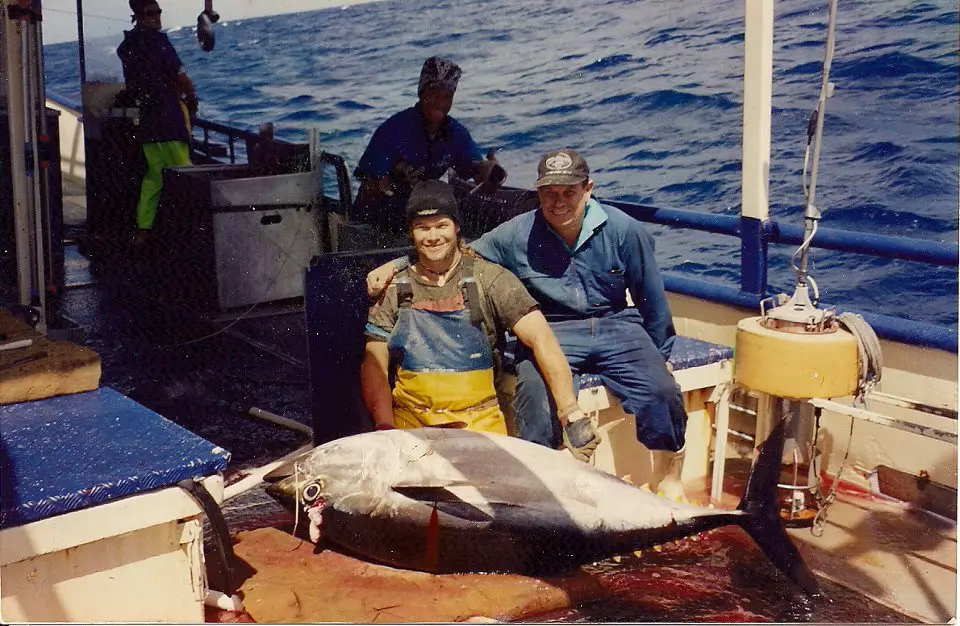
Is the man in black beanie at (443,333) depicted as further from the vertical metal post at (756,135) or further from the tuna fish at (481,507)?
the vertical metal post at (756,135)

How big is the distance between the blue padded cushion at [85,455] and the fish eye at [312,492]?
2.37 feet

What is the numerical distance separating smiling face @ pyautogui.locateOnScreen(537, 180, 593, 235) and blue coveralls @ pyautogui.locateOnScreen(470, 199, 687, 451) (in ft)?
0.21

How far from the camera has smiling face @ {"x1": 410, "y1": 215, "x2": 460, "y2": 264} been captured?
426 centimetres

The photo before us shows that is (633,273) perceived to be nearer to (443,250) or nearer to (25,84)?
(443,250)

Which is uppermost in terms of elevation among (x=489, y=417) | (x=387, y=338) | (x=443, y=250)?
(x=443, y=250)

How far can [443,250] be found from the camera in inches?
169

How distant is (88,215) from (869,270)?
869 cm

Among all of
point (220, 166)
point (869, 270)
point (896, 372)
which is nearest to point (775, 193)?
point (869, 270)

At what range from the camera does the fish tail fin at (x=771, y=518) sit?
390 centimetres

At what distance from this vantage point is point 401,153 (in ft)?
20.0

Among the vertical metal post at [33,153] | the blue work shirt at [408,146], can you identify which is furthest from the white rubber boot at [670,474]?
the vertical metal post at [33,153]

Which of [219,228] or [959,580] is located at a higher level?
[219,228]

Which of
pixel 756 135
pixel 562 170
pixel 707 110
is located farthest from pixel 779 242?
pixel 707 110

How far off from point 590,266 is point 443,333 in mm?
832
